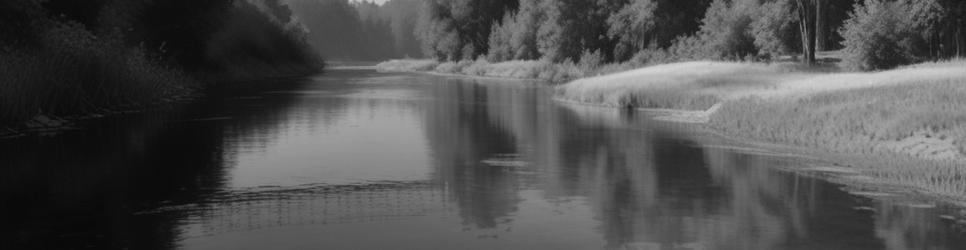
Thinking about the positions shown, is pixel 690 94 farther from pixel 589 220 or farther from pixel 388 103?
pixel 589 220

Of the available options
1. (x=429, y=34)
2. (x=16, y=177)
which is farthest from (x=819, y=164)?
(x=429, y=34)

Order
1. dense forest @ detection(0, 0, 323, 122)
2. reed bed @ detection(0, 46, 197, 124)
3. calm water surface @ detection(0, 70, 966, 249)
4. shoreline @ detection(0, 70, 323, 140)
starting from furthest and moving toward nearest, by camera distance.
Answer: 1. dense forest @ detection(0, 0, 323, 122)
2. reed bed @ detection(0, 46, 197, 124)
3. shoreline @ detection(0, 70, 323, 140)
4. calm water surface @ detection(0, 70, 966, 249)

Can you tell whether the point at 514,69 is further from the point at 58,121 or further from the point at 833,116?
the point at 833,116

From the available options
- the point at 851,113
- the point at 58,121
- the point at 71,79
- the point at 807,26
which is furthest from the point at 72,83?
the point at 807,26

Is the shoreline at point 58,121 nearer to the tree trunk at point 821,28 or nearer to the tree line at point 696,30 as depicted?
the tree line at point 696,30

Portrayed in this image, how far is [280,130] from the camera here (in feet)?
87.0

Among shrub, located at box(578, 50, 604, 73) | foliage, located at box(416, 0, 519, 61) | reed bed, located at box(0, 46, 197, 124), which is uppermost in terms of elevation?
foliage, located at box(416, 0, 519, 61)

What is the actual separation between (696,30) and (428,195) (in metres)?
65.8

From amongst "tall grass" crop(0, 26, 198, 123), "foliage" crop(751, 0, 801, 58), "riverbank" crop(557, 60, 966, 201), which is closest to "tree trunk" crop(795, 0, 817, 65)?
"foliage" crop(751, 0, 801, 58)

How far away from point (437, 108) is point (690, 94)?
9274 millimetres

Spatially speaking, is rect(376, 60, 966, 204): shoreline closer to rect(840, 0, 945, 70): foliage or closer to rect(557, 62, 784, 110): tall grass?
rect(557, 62, 784, 110): tall grass

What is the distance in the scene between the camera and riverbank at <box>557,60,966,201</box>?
57.6ft

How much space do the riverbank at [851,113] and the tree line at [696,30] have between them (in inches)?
458

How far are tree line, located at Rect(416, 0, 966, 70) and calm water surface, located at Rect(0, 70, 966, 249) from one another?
33.3 metres
